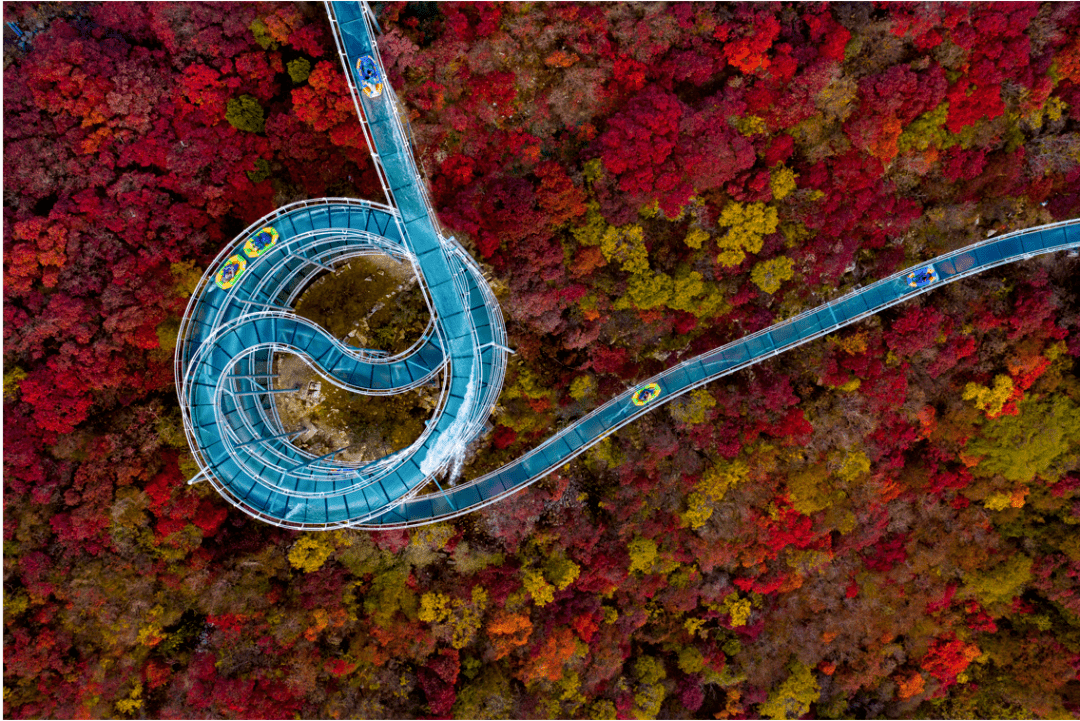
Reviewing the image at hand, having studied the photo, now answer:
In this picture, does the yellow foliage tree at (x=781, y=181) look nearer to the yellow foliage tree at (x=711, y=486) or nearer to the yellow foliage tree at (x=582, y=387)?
the yellow foliage tree at (x=582, y=387)

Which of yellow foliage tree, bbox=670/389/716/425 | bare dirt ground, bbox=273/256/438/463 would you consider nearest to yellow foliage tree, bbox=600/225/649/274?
yellow foliage tree, bbox=670/389/716/425

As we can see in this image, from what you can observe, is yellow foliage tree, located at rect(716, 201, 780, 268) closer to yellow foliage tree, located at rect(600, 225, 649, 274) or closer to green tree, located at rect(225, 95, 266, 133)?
yellow foliage tree, located at rect(600, 225, 649, 274)

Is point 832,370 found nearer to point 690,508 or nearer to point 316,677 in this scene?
point 690,508

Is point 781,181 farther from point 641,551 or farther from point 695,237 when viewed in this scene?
point 641,551

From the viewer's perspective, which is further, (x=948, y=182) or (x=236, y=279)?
(x=948, y=182)

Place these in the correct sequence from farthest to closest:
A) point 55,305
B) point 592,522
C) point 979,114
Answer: point 592,522, point 979,114, point 55,305

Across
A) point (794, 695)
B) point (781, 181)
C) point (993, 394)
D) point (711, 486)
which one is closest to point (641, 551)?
point (711, 486)

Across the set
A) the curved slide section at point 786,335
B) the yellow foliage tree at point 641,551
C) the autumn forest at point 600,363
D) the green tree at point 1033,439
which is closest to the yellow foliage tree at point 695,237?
the autumn forest at point 600,363

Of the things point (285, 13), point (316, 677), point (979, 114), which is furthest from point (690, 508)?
point (285, 13)
